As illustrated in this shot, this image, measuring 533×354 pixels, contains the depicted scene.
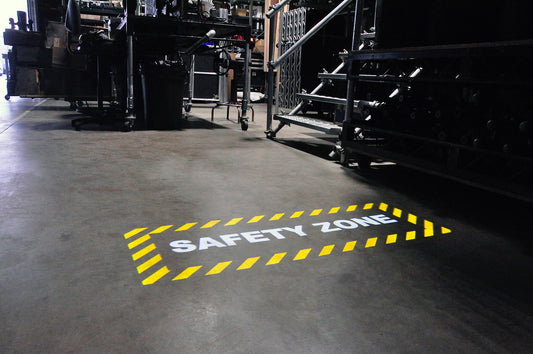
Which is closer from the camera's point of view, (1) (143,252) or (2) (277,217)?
(1) (143,252)

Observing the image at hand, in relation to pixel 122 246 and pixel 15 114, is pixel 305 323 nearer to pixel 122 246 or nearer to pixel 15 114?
pixel 122 246

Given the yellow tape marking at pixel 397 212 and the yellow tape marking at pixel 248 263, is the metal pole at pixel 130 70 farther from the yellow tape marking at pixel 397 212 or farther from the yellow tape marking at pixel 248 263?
the yellow tape marking at pixel 248 263

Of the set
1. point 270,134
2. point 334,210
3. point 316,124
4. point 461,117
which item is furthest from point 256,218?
point 270,134

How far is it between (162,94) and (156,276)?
14.4 ft

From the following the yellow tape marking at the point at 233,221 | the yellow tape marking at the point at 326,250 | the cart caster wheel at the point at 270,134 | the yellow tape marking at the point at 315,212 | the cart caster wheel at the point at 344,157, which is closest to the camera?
the yellow tape marking at the point at 326,250

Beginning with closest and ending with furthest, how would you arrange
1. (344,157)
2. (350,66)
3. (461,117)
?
(461,117), (350,66), (344,157)

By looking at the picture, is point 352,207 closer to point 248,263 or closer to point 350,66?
point 248,263

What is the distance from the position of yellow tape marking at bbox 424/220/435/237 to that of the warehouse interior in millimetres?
17

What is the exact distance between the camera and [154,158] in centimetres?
377

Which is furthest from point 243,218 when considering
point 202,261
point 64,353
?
point 64,353

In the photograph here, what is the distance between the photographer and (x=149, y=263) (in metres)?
1.67

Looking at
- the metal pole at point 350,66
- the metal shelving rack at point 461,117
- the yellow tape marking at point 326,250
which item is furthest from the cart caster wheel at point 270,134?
the yellow tape marking at point 326,250

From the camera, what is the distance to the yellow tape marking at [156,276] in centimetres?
151

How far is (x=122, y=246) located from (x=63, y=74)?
742cm
